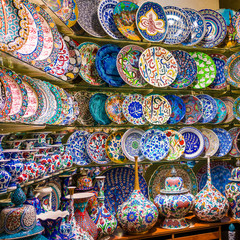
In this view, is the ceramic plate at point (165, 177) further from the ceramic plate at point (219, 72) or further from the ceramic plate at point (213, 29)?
the ceramic plate at point (213, 29)

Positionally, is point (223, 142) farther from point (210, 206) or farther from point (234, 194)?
point (210, 206)

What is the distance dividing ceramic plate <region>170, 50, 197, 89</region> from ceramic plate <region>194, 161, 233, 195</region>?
0.85m

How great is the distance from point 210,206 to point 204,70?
131 cm

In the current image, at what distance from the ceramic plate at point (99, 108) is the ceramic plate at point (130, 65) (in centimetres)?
26

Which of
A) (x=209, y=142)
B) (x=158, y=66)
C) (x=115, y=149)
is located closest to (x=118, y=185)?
(x=115, y=149)

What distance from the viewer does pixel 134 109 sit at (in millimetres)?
2877

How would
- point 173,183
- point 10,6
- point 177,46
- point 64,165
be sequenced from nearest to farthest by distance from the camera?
point 10,6 → point 64,165 → point 173,183 → point 177,46

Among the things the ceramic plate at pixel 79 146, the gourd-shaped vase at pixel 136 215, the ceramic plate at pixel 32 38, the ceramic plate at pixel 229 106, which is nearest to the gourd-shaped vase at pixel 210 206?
the gourd-shaped vase at pixel 136 215

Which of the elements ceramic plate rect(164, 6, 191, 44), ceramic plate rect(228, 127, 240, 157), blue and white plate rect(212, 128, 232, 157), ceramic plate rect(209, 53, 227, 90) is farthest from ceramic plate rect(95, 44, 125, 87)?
ceramic plate rect(228, 127, 240, 157)

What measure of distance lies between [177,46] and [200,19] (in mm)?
363

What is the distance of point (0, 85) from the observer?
4.53ft

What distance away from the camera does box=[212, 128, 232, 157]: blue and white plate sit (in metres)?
3.13

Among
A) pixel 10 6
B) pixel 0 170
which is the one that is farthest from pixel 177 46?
pixel 0 170

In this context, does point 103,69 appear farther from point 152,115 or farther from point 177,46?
point 177,46
